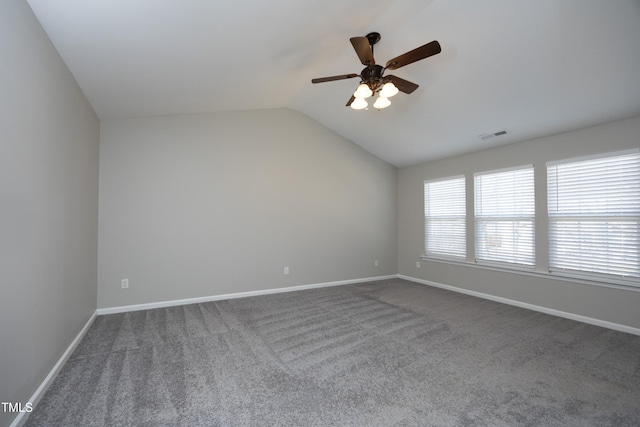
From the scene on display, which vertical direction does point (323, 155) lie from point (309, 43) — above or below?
below

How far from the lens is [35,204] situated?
1.90 meters

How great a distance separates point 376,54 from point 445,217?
10.6ft

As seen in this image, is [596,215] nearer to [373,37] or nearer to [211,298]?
[373,37]

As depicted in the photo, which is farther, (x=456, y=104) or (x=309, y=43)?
(x=456, y=104)

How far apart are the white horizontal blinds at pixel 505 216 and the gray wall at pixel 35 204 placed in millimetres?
5293

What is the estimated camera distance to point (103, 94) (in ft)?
9.90

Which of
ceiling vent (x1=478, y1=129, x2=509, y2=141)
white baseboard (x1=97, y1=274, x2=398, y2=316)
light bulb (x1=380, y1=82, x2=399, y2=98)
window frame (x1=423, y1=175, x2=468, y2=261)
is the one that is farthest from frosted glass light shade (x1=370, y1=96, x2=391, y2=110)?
white baseboard (x1=97, y1=274, x2=398, y2=316)

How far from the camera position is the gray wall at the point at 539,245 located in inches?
125

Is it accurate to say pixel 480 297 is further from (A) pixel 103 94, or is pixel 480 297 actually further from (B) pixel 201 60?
(A) pixel 103 94

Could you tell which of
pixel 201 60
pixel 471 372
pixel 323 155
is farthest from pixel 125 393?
pixel 323 155

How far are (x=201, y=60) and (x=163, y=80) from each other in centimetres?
58

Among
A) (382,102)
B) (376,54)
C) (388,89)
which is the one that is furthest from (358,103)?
(376,54)

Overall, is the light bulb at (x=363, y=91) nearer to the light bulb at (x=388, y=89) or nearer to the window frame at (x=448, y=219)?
the light bulb at (x=388, y=89)


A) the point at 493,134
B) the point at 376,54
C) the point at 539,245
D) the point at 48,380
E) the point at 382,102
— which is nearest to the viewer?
the point at 48,380
